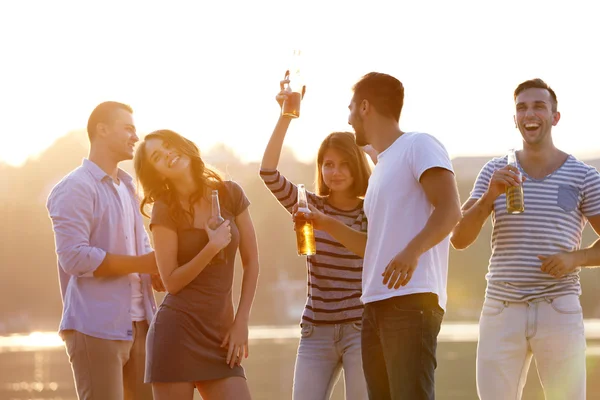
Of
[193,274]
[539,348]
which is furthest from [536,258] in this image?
[193,274]

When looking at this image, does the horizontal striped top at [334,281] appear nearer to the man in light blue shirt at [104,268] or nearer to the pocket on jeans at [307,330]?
the pocket on jeans at [307,330]

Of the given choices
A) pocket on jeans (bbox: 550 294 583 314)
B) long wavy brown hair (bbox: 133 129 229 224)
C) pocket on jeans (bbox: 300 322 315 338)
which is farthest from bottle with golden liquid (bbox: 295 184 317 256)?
pocket on jeans (bbox: 550 294 583 314)

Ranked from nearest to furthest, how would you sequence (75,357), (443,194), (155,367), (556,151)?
1. (443,194)
2. (155,367)
3. (75,357)
4. (556,151)

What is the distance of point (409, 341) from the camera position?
442cm

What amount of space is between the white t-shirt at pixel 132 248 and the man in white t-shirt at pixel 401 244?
1396mm

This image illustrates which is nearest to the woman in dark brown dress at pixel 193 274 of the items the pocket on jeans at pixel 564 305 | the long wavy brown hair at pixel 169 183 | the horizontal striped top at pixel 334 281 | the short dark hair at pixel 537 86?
the long wavy brown hair at pixel 169 183

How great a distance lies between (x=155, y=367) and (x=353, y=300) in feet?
3.89

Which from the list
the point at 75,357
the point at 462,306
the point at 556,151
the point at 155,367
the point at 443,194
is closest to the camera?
the point at 443,194

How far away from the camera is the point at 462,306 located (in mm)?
128250

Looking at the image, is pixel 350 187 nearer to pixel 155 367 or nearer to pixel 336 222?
pixel 336 222

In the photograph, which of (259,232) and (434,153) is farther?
(259,232)

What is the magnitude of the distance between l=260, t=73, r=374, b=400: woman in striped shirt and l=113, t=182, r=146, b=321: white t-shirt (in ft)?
2.43

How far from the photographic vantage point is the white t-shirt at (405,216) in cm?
446

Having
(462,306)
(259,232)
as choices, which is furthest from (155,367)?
(259,232)
